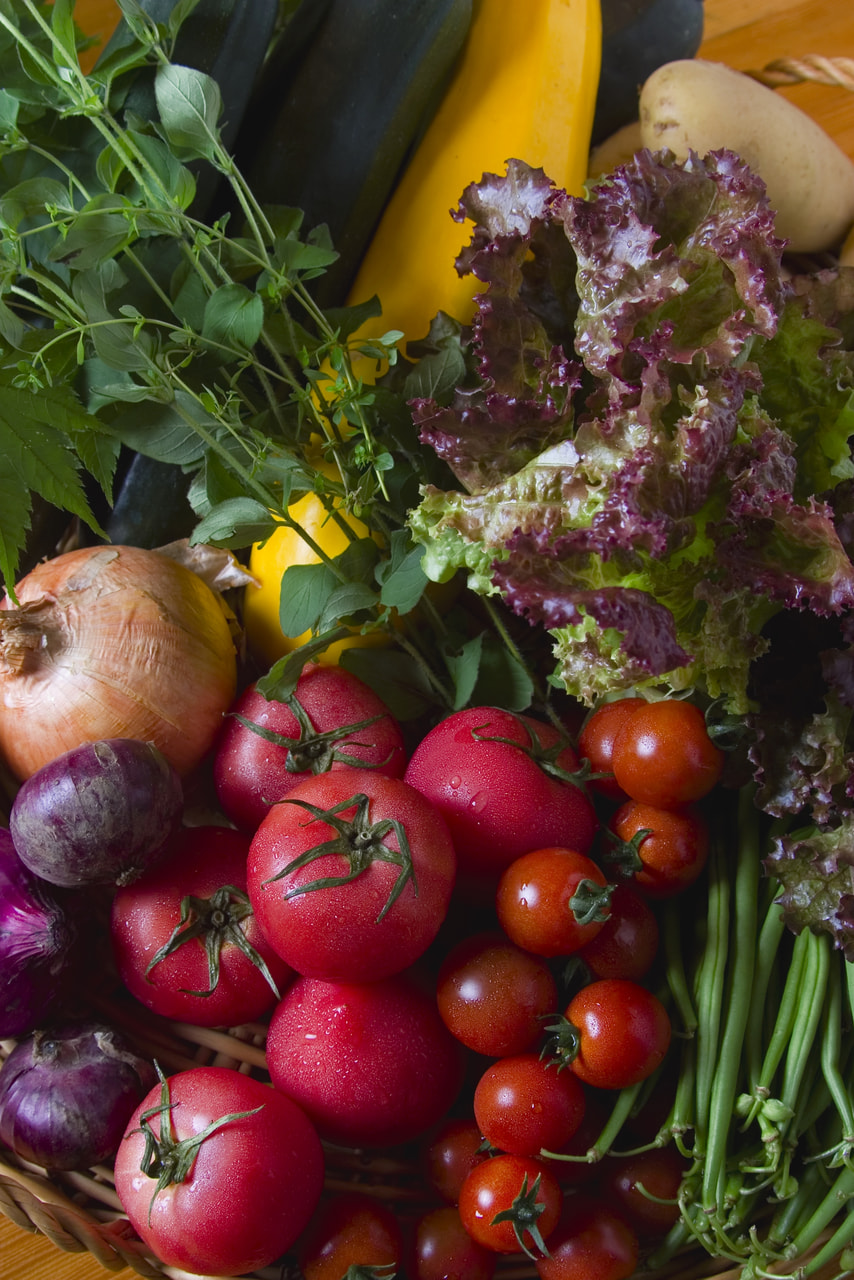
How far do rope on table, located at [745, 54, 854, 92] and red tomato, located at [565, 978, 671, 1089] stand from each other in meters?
1.18

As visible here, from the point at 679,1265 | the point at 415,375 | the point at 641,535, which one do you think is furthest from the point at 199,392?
the point at 679,1265

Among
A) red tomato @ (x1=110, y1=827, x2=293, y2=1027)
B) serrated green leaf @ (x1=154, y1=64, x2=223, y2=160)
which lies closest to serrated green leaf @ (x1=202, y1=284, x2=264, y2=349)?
serrated green leaf @ (x1=154, y1=64, x2=223, y2=160)

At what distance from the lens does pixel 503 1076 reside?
0.84 meters

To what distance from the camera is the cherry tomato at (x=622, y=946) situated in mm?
876

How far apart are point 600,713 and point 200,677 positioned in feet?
1.36

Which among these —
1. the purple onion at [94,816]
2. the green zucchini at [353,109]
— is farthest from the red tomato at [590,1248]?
the green zucchini at [353,109]

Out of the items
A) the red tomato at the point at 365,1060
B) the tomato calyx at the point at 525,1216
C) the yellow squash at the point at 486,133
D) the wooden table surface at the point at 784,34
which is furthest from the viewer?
the wooden table surface at the point at 784,34

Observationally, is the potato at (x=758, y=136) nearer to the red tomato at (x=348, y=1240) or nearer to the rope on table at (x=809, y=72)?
the rope on table at (x=809, y=72)

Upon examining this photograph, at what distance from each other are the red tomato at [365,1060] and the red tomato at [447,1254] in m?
0.08

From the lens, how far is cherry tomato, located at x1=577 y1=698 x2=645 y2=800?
99cm

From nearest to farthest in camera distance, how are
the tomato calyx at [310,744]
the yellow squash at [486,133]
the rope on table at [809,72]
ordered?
the tomato calyx at [310,744] < the yellow squash at [486,133] < the rope on table at [809,72]

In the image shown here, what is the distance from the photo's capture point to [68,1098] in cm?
88

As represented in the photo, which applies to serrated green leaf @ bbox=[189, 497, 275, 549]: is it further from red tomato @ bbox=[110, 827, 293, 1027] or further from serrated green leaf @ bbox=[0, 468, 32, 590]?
red tomato @ bbox=[110, 827, 293, 1027]

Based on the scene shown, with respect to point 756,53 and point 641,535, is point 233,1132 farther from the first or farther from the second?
point 756,53
